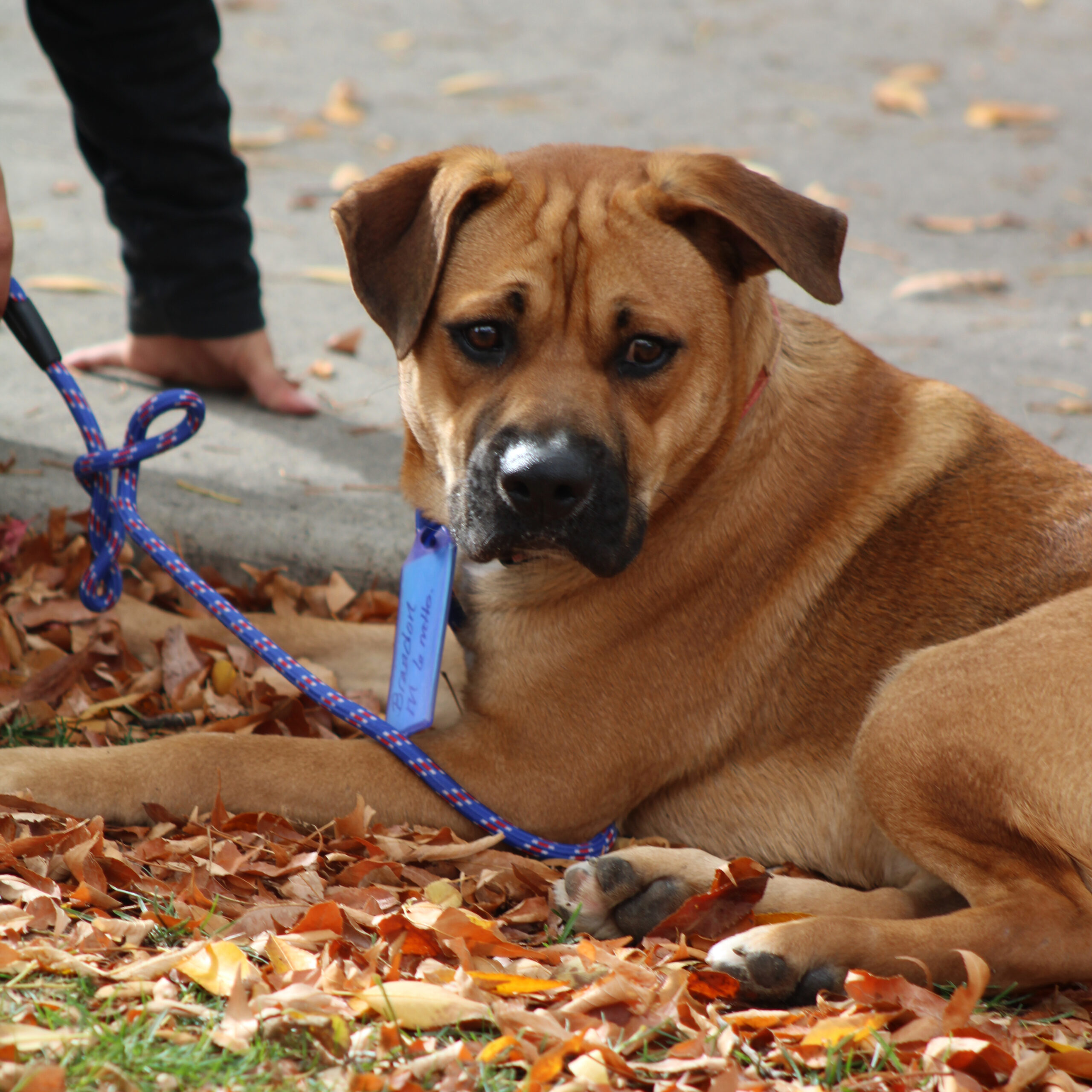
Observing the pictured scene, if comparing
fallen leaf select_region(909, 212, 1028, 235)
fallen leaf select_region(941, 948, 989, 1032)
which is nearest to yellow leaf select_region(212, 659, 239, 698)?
fallen leaf select_region(941, 948, 989, 1032)

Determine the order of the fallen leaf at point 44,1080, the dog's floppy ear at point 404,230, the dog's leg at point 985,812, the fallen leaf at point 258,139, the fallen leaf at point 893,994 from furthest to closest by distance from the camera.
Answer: the fallen leaf at point 258,139 → the dog's floppy ear at point 404,230 → the dog's leg at point 985,812 → the fallen leaf at point 893,994 → the fallen leaf at point 44,1080

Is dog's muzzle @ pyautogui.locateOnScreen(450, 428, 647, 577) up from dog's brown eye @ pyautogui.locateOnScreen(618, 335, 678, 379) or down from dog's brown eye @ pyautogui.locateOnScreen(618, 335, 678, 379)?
down

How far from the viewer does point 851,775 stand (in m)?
3.23

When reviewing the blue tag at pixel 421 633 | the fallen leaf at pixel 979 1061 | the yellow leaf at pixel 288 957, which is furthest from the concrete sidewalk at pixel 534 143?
the fallen leaf at pixel 979 1061

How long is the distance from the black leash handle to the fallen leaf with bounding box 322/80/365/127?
6.53m

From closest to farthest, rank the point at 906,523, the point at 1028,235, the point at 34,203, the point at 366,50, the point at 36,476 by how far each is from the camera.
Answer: the point at 906,523 < the point at 36,476 < the point at 34,203 < the point at 1028,235 < the point at 366,50

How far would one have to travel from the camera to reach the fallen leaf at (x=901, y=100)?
420 inches

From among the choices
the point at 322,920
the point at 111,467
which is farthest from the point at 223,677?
the point at 322,920

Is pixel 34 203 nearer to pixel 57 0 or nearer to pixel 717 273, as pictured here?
pixel 57 0

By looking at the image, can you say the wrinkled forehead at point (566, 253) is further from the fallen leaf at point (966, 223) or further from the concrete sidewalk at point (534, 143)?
the fallen leaf at point (966, 223)

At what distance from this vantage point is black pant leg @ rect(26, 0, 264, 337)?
482 centimetres

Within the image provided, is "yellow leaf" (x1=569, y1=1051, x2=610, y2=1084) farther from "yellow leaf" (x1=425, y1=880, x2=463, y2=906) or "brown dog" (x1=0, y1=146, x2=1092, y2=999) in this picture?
"yellow leaf" (x1=425, y1=880, x2=463, y2=906)

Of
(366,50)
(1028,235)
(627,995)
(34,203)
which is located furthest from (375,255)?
(366,50)

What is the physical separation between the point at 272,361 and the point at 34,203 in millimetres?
2893
